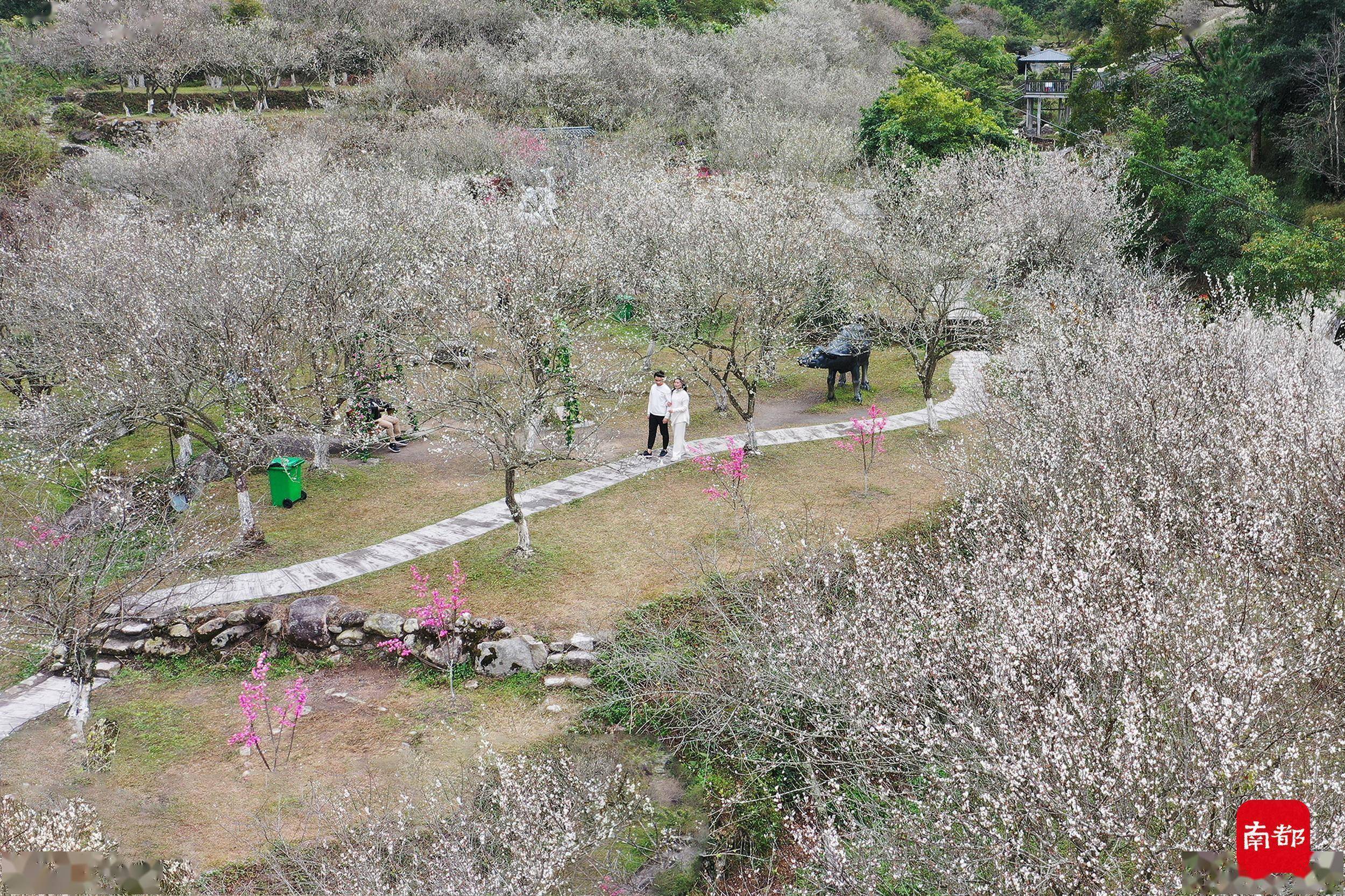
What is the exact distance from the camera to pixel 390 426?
22.5 m

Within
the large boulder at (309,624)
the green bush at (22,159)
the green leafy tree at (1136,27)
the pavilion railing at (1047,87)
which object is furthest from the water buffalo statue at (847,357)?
the pavilion railing at (1047,87)

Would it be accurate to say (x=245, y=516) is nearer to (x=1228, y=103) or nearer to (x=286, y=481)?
(x=286, y=481)

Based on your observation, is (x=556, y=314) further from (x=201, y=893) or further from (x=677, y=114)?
(x=677, y=114)

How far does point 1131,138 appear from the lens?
31125 mm

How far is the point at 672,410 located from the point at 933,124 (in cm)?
2321

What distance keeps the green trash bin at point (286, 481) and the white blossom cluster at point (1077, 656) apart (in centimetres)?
959

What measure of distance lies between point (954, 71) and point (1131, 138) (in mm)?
18067

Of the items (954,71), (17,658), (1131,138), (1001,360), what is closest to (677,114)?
(954,71)

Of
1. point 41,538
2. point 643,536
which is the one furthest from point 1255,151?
point 41,538

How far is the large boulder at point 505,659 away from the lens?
46.0 feet

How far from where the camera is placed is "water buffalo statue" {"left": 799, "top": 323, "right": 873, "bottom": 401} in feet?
81.5

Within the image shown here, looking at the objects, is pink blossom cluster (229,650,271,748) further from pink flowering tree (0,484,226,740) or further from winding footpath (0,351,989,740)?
winding footpath (0,351,989,740)

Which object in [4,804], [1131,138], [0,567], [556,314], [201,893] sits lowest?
[201,893]

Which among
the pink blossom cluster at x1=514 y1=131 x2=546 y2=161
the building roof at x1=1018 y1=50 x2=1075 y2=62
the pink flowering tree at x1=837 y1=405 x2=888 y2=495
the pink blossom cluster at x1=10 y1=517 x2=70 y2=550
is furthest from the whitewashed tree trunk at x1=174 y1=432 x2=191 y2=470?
the building roof at x1=1018 y1=50 x2=1075 y2=62
